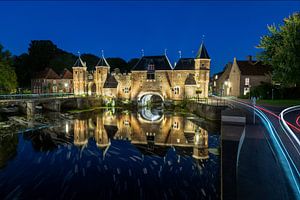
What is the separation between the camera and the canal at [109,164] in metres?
11.0

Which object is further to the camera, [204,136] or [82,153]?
[204,136]

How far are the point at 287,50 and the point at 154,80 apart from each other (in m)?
24.3

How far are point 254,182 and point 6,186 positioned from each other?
12.0 meters

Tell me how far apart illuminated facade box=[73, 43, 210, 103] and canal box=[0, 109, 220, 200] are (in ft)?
58.3

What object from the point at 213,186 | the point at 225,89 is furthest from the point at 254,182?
the point at 225,89

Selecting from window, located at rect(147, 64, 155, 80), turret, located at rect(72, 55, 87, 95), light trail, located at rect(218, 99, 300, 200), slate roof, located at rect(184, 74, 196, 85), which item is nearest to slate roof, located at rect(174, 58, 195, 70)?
slate roof, located at rect(184, 74, 196, 85)

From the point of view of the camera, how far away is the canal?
1104 cm

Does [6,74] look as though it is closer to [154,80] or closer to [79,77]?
[79,77]

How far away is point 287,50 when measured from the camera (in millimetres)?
25125

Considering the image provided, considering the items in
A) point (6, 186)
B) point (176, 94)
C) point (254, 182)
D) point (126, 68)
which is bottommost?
point (6, 186)

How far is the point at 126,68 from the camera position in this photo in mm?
79250

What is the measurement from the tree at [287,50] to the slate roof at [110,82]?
30.8 meters

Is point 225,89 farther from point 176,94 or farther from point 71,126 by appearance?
point 71,126

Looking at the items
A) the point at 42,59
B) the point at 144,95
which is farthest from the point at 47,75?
the point at 144,95
